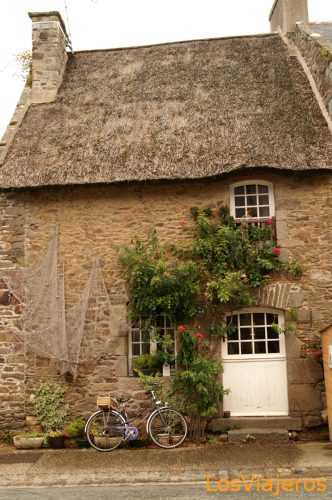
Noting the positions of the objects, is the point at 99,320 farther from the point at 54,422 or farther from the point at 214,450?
the point at 214,450

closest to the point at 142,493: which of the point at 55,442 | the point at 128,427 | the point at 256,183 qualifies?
the point at 128,427

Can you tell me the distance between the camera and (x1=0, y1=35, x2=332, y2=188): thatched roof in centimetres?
899

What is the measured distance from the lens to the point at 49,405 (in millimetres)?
8844

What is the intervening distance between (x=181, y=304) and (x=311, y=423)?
120 inches

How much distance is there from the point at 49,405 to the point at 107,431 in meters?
1.36

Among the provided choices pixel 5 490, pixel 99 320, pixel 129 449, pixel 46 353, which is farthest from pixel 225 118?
pixel 5 490

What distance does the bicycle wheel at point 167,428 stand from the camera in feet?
26.4

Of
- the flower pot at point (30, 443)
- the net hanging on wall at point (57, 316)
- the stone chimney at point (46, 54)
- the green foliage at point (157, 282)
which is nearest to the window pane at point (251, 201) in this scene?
the green foliage at point (157, 282)

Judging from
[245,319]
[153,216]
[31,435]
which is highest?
[153,216]

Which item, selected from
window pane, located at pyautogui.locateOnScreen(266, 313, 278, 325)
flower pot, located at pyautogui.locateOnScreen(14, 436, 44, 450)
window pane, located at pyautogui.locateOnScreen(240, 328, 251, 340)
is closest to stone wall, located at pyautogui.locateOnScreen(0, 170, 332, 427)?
window pane, located at pyautogui.locateOnScreen(266, 313, 278, 325)

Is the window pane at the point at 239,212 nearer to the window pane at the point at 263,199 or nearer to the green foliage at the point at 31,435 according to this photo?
the window pane at the point at 263,199

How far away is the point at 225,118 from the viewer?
9773 millimetres

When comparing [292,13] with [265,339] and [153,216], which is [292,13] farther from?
[265,339]

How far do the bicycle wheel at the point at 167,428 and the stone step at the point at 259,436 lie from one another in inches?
33.7
